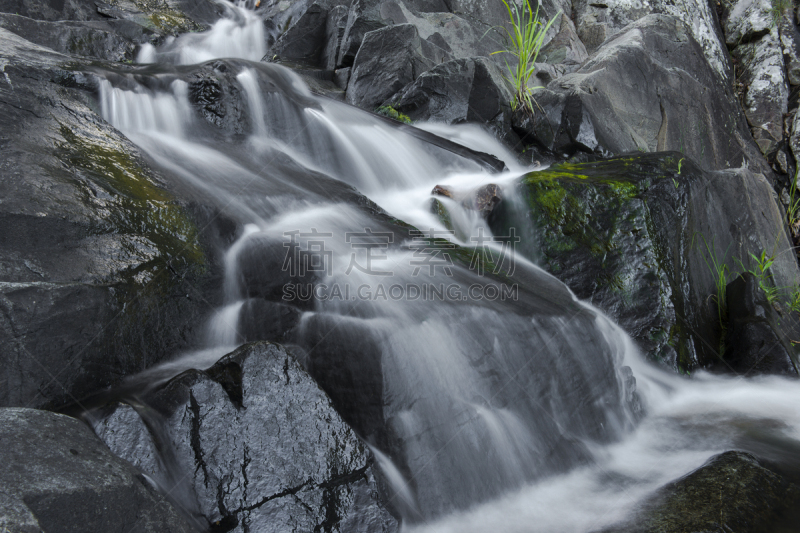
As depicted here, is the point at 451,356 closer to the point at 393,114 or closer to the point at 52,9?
the point at 393,114

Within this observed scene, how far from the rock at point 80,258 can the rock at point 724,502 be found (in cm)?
235

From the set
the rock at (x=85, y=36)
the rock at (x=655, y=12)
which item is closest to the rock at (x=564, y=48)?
the rock at (x=655, y=12)

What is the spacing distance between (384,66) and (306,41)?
2.81m

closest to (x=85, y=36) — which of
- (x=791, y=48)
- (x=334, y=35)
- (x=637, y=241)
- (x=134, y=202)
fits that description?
(x=334, y=35)

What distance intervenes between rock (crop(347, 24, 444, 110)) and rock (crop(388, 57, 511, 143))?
0.48m

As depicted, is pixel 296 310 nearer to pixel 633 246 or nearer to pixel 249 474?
pixel 249 474

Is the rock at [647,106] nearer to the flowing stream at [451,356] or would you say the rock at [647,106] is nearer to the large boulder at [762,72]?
the large boulder at [762,72]

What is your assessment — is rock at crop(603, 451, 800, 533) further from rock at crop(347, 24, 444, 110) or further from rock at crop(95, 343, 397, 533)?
rock at crop(347, 24, 444, 110)

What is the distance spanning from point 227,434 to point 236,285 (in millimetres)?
1203

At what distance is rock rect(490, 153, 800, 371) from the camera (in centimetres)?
379

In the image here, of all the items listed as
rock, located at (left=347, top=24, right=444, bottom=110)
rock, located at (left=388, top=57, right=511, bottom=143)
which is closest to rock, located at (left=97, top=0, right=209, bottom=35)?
rock, located at (left=347, top=24, right=444, bottom=110)

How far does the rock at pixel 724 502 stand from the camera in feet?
6.49

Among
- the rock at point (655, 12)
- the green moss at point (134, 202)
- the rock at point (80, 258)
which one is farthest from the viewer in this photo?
the rock at point (655, 12)

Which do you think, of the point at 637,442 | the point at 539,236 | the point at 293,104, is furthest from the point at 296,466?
the point at 293,104
